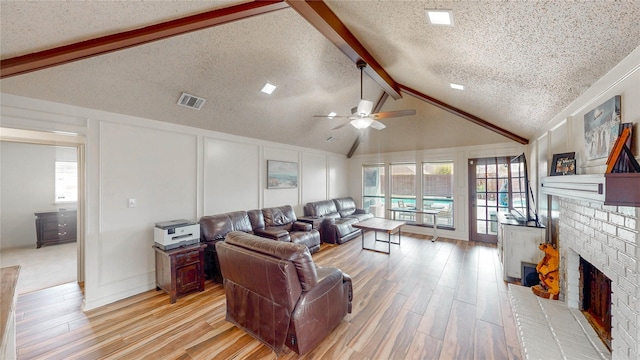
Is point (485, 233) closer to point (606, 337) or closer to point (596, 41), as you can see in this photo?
point (606, 337)

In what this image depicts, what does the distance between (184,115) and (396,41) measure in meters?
3.17

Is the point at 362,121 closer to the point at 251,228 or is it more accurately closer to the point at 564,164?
the point at 564,164

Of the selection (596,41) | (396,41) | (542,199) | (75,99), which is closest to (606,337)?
(596,41)

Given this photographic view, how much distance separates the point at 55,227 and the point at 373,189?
831 centimetres

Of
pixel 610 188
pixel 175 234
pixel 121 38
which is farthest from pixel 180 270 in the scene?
pixel 610 188

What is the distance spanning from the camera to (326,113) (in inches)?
196

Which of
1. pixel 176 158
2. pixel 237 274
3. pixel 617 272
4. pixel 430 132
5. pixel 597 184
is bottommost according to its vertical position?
pixel 237 274

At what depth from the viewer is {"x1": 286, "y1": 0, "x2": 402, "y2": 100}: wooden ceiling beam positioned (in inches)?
76.3

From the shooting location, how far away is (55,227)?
215 inches

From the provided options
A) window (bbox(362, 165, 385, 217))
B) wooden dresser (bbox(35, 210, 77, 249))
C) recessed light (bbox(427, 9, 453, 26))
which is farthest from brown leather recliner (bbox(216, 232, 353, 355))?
wooden dresser (bbox(35, 210, 77, 249))

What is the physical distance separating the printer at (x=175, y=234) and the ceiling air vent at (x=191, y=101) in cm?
172

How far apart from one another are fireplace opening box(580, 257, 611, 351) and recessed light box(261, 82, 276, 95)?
13.8 feet

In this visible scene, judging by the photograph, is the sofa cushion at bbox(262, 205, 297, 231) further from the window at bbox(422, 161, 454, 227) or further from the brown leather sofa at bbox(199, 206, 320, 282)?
the window at bbox(422, 161, 454, 227)

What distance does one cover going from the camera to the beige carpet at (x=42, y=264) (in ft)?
11.6
